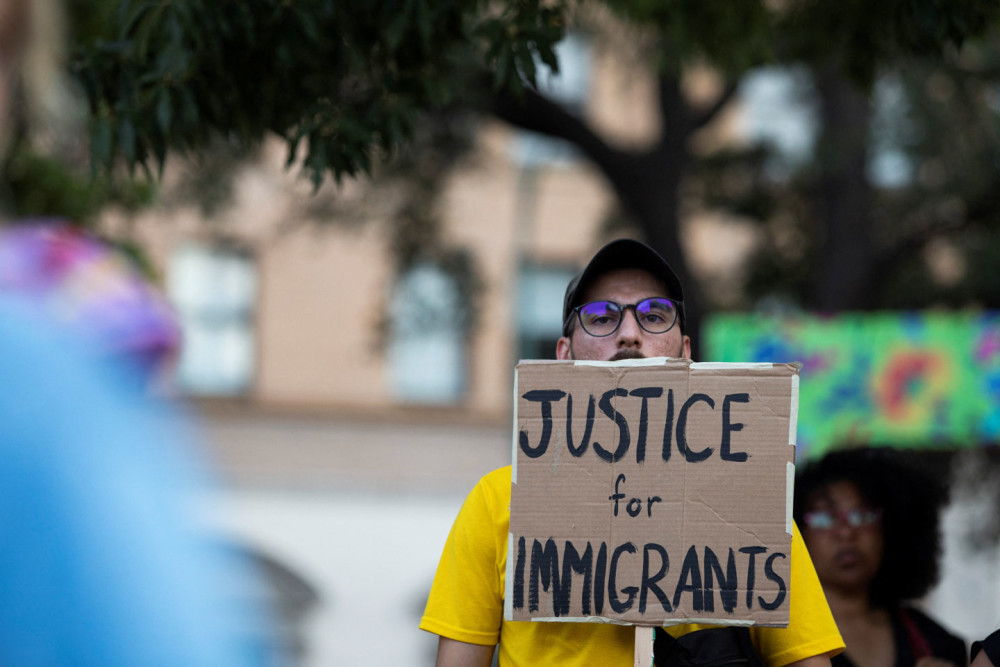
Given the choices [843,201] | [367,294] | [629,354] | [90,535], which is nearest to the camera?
[90,535]

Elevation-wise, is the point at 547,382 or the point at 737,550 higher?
the point at 547,382

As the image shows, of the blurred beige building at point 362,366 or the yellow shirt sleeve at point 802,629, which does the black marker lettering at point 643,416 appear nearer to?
the yellow shirt sleeve at point 802,629

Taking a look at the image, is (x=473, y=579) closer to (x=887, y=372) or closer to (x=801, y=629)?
(x=801, y=629)

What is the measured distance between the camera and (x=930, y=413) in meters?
6.84

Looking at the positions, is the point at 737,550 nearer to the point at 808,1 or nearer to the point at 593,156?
the point at 808,1

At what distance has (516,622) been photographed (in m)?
2.56

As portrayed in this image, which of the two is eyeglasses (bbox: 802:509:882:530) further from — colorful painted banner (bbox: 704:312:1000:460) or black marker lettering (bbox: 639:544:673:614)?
colorful painted banner (bbox: 704:312:1000:460)

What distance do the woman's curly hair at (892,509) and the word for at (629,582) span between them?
182 centimetres

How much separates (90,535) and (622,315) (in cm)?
143

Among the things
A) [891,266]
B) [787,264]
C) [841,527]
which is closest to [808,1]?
[841,527]

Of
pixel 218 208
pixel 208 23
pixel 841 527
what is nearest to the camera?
pixel 208 23

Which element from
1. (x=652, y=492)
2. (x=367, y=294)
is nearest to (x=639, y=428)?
(x=652, y=492)

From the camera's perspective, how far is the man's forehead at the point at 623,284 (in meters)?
2.78

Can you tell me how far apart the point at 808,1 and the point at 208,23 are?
10.0ft
